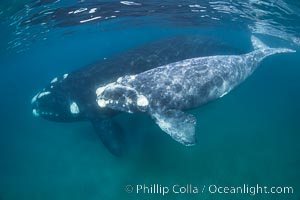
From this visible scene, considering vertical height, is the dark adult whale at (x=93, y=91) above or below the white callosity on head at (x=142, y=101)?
below

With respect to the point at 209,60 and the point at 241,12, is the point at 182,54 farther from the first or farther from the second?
the point at 241,12

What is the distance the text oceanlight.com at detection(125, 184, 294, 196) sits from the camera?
466 inches

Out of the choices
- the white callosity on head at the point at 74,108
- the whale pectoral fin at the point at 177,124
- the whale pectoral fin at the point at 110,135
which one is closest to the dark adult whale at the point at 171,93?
the whale pectoral fin at the point at 177,124

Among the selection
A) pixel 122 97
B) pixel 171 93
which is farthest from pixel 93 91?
pixel 171 93

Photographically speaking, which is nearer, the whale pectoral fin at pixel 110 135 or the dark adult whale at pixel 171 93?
the dark adult whale at pixel 171 93

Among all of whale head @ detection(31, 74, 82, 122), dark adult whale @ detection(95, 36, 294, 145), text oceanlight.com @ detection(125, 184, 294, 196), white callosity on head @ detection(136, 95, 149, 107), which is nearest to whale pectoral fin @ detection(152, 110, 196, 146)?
dark adult whale @ detection(95, 36, 294, 145)

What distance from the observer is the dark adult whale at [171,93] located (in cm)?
1000

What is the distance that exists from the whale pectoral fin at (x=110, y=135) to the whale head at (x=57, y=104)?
4.95ft

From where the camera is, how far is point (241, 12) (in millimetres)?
19266

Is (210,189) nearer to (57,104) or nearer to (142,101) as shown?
(142,101)

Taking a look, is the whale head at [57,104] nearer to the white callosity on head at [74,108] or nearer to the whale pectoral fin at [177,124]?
the white callosity on head at [74,108]

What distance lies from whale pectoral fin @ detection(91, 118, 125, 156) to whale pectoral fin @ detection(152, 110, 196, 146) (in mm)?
3632

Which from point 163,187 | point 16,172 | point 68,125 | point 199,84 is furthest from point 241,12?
point 16,172

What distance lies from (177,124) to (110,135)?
4.44 metres
